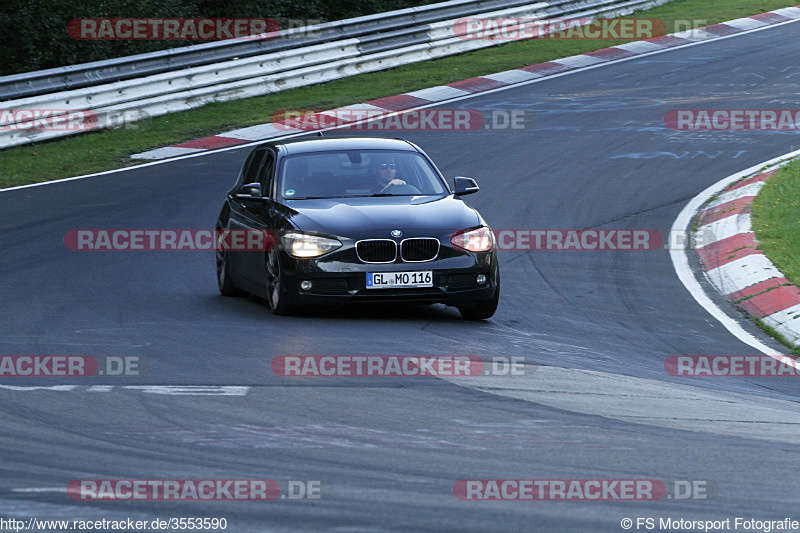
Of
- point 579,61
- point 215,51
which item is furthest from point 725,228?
point 579,61

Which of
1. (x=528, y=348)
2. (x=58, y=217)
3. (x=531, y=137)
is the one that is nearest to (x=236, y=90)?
(x=531, y=137)

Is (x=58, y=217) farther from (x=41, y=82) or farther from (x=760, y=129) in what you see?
(x=760, y=129)

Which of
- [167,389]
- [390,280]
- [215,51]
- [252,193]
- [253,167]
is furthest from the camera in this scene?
[215,51]

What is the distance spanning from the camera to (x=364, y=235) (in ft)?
31.3

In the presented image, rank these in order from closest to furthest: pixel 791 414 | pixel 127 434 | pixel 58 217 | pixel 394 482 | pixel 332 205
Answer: pixel 394 482
pixel 127 434
pixel 791 414
pixel 332 205
pixel 58 217

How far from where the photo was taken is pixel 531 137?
65.5ft

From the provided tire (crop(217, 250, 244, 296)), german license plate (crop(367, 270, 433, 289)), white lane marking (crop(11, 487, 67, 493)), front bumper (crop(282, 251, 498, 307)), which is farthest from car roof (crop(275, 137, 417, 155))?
white lane marking (crop(11, 487, 67, 493))

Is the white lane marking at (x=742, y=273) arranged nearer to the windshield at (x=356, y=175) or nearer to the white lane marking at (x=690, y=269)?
the white lane marking at (x=690, y=269)

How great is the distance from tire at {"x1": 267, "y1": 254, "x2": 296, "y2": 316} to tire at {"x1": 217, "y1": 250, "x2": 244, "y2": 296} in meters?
1.15

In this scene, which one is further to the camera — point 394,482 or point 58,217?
point 58,217

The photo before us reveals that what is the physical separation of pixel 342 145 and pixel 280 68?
13948 millimetres

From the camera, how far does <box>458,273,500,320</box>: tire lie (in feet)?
32.3

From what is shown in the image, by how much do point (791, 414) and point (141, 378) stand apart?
152 inches

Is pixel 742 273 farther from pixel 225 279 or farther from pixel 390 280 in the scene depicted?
pixel 225 279
